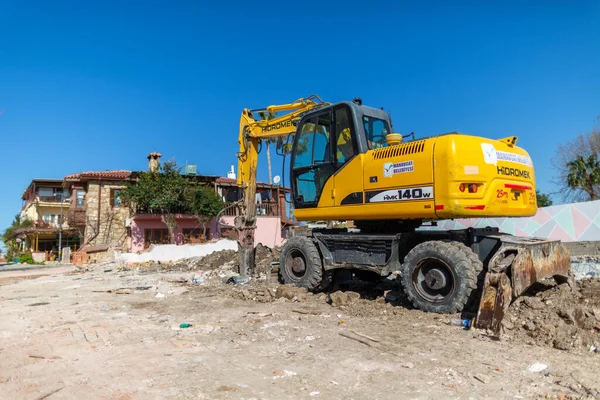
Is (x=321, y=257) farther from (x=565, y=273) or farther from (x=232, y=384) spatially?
(x=232, y=384)

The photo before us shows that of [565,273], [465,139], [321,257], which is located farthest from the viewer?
[321,257]

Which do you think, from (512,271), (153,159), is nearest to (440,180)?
(512,271)

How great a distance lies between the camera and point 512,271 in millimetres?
5434

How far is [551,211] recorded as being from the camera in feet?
45.6

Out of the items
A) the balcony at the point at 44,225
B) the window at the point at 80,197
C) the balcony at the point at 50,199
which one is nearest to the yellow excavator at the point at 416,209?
the window at the point at 80,197

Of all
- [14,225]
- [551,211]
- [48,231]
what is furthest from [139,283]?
[14,225]

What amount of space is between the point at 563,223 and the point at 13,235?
134 ft

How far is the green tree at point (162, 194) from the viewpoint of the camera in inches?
1012

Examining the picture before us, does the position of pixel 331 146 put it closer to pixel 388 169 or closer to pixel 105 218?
pixel 388 169

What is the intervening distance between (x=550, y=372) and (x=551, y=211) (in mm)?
11840

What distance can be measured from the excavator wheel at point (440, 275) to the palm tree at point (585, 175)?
2227 centimetres

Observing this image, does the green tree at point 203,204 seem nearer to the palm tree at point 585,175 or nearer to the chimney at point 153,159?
the chimney at point 153,159

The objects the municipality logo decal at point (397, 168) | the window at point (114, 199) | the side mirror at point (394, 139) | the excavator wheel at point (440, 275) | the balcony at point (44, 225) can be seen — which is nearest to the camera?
the excavator wheel at point (440, 275)

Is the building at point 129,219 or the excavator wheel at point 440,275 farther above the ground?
the building at point 129,219
